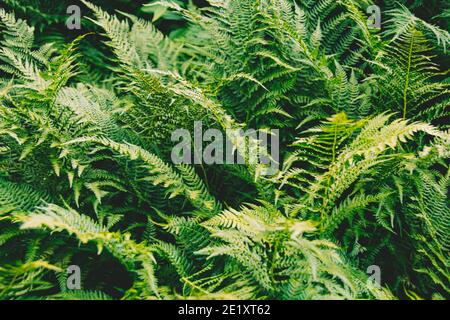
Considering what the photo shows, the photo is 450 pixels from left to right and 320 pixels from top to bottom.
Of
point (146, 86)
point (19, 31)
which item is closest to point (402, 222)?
point (146, 86)

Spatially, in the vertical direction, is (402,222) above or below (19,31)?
below

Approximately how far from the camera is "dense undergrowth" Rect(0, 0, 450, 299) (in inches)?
64.6

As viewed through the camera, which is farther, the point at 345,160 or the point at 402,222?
the point at 402,222

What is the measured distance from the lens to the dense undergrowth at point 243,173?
164cm

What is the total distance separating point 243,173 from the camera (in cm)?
198

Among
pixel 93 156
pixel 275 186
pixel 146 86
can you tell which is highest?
pixel 146 86

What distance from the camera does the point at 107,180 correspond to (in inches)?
79.0

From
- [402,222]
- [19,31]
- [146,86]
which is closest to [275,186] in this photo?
[402,222]
